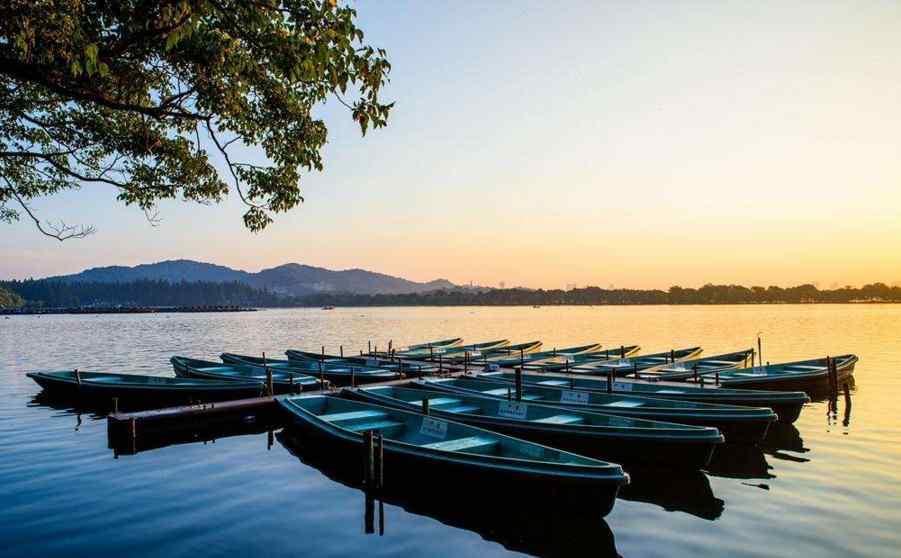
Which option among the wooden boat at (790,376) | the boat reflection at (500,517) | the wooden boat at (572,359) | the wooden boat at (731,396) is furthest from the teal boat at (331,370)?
the wooden boat at (790,376)

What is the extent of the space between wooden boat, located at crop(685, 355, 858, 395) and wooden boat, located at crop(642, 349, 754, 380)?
501 mm

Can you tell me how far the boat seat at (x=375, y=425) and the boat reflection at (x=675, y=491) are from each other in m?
6.06

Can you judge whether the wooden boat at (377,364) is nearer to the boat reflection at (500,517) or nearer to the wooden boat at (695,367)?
the wooden boat at (695,367)

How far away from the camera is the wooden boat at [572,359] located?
101 feet

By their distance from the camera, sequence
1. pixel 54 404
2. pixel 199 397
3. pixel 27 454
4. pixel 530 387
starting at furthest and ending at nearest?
1. pixel 54 404
2. pixel 199 397
3. pixel 530 387
4. pixel 27 454

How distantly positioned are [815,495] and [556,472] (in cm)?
711

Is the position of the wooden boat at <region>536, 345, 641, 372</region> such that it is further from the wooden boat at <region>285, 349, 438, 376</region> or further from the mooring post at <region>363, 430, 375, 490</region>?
the mooring post at <region>363, 430, 375, 490</region>

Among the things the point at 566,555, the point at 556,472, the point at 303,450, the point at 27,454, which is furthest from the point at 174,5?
the point at 27,454

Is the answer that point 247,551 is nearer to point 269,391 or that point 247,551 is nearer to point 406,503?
point 406,503

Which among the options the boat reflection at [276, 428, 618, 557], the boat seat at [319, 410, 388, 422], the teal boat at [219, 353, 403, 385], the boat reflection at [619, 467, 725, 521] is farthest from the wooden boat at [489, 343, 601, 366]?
the boat reflection at [276, 428, 618, 557]


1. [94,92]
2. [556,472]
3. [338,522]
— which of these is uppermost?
[94,92]

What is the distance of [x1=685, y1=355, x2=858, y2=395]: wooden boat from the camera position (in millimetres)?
24375

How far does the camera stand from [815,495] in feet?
44.7

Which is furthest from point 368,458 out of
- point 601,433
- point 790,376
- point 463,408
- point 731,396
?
point 790,376
